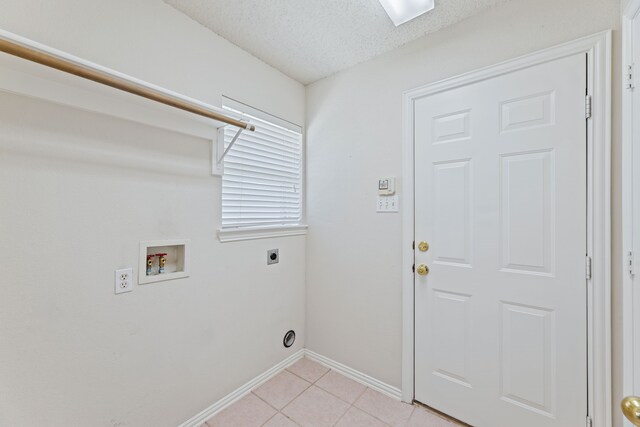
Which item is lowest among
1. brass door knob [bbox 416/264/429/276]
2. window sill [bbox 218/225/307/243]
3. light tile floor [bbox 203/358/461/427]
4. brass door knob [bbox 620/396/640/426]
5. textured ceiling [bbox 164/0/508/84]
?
light tile floor [bbox 203/358/461/427]

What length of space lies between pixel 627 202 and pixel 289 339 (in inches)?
85.3

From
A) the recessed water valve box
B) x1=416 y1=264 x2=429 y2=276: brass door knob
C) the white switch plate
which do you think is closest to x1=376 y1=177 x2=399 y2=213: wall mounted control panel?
the white switch plate

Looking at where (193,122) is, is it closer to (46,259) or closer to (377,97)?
(46,259)

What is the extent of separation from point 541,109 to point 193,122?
1.86 metres

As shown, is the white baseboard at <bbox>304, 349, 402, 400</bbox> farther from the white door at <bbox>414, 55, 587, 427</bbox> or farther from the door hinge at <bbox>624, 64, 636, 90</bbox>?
the door hinge at <bbox>624, 64, 636, 90</bbox>

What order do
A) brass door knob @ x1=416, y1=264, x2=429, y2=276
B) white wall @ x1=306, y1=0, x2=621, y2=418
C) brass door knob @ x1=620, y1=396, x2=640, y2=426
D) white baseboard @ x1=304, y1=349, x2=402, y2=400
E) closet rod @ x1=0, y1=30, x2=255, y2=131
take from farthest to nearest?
white baseboard @ x1=304, y1=349, x2=402, y2=400 < brass door knob @ x1=416, y1=264, x2=429, y2=276 < white wall @ x1=306, y1=0, x2=621, y2=418 < closet rod @ x1=0, y1=30, x2=255, y2=131 < brass door knob @ x1=620, y1=396, x2=640, y2=426

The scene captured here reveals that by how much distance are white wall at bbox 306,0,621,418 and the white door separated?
16cm

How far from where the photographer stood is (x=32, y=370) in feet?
3.47

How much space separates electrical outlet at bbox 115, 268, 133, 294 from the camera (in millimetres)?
1268

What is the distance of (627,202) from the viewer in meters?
1.05

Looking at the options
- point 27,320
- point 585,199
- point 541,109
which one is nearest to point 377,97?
point 541,109

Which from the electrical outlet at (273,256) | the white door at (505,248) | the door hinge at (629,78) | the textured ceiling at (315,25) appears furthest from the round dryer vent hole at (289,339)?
the door hinge at (629,78)

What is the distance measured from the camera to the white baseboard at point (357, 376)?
5.85 feet

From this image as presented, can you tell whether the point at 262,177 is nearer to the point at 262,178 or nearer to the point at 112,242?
the point at 262,178
